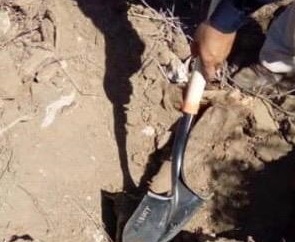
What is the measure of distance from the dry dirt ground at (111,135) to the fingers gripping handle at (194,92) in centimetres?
48

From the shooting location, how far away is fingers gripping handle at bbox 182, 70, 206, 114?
2.41 m

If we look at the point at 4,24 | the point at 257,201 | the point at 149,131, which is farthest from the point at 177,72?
the point at 4,24

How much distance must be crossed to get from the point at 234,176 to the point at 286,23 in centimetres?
60

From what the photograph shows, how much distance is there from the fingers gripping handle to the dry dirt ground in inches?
19.0

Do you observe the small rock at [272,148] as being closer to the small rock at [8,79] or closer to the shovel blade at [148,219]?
the shovel blade at [148,219]

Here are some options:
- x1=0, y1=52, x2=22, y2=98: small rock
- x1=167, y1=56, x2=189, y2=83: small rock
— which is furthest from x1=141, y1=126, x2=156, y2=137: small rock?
x1=0, y1=52, x2=22, y2=98: small rock

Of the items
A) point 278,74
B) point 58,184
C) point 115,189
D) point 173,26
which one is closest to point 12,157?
point 58,184

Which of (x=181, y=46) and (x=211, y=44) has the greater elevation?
(x=211, y=44)

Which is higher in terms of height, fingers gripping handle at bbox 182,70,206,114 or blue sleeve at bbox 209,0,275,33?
blue sleeve at bbox 209,0,275,33

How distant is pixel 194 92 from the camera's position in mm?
2428

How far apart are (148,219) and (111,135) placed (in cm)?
42

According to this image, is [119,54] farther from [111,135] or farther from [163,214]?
[163,214]

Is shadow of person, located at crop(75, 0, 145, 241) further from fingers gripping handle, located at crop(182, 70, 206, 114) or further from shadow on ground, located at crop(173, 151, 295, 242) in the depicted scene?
fingers gripping handle, located at crop(182, 70, 206, 114)

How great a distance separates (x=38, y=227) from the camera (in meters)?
2.75
